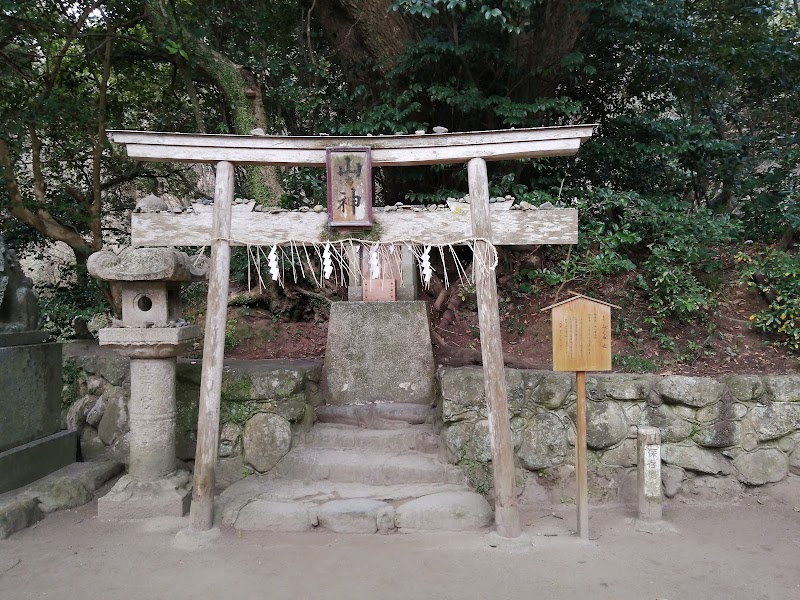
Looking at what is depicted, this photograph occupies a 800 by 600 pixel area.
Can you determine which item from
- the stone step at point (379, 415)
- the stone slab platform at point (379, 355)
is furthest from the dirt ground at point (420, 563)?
the stone slab platform at point (379, 355)

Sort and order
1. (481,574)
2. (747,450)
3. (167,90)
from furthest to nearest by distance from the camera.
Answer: (167,90)
(747,450)
(481,574)

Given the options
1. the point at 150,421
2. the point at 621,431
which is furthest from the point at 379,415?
the point at 621,431

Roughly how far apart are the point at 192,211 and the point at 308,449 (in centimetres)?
255

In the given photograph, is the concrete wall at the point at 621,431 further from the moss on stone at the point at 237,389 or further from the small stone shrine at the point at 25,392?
the small stone shrine at the point at 25,392

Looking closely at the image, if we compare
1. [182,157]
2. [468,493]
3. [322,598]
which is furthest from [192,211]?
[468,493]

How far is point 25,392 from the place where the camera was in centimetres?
503

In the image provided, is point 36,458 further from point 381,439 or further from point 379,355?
point 379,355

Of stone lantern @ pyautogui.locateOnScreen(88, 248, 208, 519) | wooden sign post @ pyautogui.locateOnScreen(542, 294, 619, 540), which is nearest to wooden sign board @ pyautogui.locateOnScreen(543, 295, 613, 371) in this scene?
wooden sign post @ pyautogui.locateOnScreen(542, 294, 619, 540)

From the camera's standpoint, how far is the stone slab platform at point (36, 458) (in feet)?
15.2

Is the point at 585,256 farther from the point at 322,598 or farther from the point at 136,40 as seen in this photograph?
the point at 136,40

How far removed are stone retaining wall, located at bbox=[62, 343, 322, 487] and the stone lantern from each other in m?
0.51

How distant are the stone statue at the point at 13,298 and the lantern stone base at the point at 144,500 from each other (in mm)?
1909

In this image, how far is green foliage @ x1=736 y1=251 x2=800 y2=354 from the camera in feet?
18.9

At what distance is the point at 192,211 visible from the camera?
4469 mm
